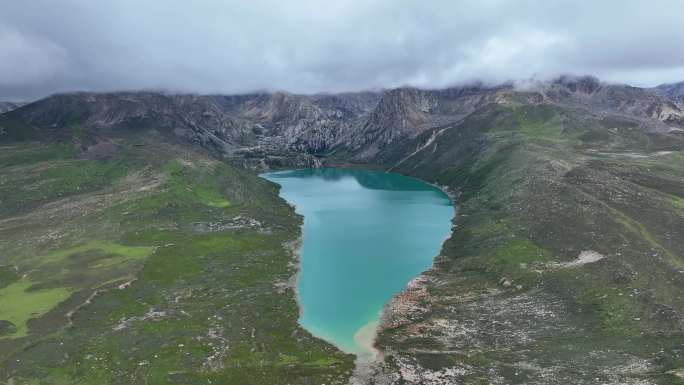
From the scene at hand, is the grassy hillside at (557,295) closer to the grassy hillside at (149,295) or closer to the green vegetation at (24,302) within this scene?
the grassy hillside at (149,295)

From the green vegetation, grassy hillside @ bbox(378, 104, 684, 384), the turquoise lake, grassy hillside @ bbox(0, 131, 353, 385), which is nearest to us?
grassy hillside @ bbox(378, 104, 684, 384)

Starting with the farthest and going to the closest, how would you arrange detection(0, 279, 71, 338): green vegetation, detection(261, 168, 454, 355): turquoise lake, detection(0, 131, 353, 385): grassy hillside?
detection(261, 168, 454, 355): turquoise lake
detection(0, 279, 71, 338): green vegetation
detection(0, 131, 353, 385): grassy hillside

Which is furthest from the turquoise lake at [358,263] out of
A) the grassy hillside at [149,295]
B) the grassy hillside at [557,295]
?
the grassy hillside at [557,295]

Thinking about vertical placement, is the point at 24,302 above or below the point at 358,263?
above

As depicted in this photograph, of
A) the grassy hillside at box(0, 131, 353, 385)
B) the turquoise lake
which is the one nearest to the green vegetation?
the grassy hillside at box(0, 131, 353, 385)

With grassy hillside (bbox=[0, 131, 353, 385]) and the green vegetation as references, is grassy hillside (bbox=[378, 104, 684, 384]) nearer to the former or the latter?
grassy hillside (bbox=[0, 131, 353, 385])

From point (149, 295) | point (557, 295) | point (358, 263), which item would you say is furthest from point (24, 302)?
point (557, 295)

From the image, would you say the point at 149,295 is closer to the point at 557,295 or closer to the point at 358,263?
the point at 358,263
